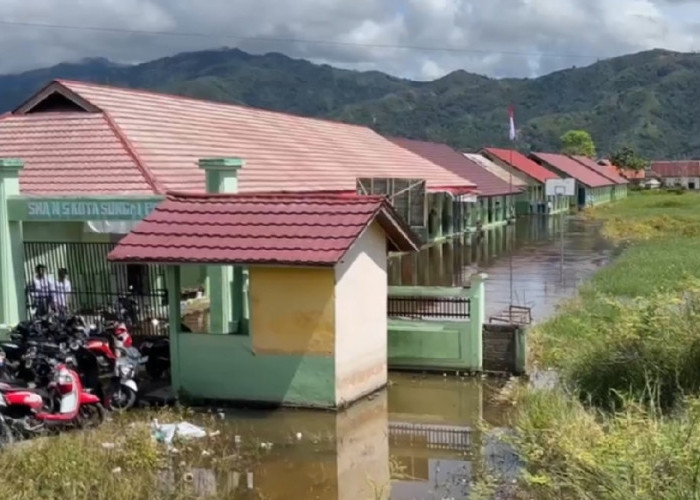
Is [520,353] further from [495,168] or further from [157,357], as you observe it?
[495,168]

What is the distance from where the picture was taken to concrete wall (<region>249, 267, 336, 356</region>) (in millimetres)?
11430

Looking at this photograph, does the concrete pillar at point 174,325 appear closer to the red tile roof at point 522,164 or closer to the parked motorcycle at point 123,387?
the parked motorcycle at point 123,387

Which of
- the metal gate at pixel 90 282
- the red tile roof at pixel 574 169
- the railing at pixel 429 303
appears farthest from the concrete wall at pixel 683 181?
the railing at pixel 429 303

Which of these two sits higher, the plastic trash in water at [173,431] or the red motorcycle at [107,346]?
the red motorcycle at [107,346]

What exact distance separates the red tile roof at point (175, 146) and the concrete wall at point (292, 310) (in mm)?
6767

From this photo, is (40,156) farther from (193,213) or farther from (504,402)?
(504,402)

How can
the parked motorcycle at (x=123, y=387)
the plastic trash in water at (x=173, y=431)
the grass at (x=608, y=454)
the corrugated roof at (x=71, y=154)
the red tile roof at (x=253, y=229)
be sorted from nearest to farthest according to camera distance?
the grass at (x=608, y=454) → the plastic trash in water at (x=173, y=431) → the red tile roof at (x=253, y=229) → the parked motorcycle at (x=123, y=387) → the corrugated roof at (x=71, y=154)

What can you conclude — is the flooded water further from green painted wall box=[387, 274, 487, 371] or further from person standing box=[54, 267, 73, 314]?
person standing box=[54, 267, 73, 314]

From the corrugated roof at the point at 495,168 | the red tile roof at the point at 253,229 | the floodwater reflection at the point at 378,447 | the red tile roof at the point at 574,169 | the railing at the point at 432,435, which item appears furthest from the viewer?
the red tile roof at the point at 574,169

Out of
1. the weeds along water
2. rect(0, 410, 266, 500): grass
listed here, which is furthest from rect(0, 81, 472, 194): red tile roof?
rect(0, 410, 266, 500): grass

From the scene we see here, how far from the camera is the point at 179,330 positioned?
39.7 ft

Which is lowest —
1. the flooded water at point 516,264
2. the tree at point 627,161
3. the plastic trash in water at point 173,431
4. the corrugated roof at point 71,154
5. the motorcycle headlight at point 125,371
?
the plastic trash in water at point 173,431

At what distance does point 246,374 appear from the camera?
38.7ft

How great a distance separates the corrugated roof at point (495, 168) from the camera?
5587cm
